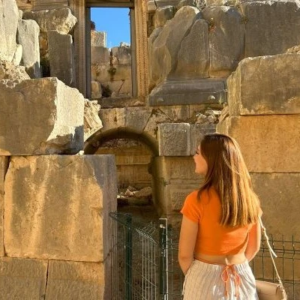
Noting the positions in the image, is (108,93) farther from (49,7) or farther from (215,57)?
(215,57)

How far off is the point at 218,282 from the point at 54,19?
850cm

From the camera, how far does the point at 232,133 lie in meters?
3.61

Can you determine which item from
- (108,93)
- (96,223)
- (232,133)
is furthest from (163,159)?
(108,93)

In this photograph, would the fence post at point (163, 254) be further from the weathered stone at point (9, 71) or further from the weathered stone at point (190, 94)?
the weathered stone at point (190, 94)

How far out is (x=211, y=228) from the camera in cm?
183

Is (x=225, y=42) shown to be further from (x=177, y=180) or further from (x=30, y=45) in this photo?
(x=30, y=45)

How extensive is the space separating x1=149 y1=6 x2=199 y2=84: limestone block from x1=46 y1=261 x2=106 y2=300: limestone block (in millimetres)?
5788

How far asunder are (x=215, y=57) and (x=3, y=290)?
6403mm

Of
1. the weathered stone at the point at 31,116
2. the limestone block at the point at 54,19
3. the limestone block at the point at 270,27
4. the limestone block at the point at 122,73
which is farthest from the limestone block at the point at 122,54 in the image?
the weathered stone at the point at 31,116

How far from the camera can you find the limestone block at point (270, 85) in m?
3.47

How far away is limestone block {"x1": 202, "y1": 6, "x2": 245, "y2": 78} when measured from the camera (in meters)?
8.27

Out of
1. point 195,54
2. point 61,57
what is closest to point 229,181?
point 195,54

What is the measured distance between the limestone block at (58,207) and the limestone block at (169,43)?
543 cm

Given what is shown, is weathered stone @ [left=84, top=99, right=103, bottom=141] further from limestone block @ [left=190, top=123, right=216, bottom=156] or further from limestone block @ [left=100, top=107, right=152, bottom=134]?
limestone block @ [left=190, top=123, right=216, bottom=156]
